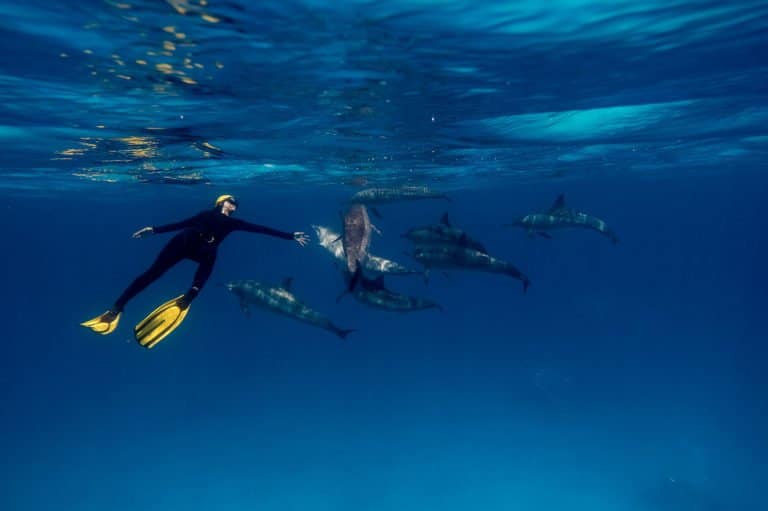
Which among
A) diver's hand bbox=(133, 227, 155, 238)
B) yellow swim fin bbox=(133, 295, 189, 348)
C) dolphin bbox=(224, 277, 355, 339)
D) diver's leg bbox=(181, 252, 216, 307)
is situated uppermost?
diver's hand bbox=(133, 227, 155, 238)

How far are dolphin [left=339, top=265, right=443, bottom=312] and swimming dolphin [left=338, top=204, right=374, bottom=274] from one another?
403 mm

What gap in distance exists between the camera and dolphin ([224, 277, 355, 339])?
12914 millimetres

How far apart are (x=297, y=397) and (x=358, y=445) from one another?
38.1 feet

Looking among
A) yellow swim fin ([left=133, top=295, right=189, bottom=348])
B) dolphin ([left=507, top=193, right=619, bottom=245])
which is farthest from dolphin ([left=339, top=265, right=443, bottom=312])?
dolphin ([left=507, top=193, right=619, bottom=245])

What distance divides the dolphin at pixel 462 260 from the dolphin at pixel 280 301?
2.54m

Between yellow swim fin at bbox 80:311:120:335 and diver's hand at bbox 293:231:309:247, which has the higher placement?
diver's hand at bbox 293:231:309:247

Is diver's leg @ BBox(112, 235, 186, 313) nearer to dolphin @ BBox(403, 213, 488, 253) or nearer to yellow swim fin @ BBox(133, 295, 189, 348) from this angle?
yellow swim fin @ BBox(133, 295, 189, 348)

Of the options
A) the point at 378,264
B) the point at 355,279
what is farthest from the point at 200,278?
the point at 378,264

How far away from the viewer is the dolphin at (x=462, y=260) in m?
12.3

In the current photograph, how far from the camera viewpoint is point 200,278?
1095 centimetres

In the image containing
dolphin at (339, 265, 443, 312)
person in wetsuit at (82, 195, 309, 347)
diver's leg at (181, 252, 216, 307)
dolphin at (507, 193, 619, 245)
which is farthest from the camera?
dolphin at (507, 193, 619, 245)

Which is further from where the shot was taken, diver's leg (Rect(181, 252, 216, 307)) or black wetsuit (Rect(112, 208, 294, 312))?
black wetsuit (Rect(112, 208, 294, 312))

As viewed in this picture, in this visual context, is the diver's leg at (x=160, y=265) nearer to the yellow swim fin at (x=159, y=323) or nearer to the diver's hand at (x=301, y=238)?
the yellow swim fin at (x=159, y=323)

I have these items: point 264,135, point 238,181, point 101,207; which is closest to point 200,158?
point 264,135
